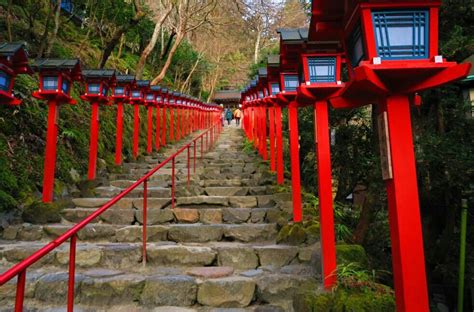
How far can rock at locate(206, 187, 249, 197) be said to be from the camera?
6.54 meters

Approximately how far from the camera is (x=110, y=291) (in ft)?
11.5

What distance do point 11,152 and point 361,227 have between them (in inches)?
241

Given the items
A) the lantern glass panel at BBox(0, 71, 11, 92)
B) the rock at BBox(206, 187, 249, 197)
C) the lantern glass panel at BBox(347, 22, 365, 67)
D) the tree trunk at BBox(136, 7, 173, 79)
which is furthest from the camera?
the tree trunk at BBox(136, 7, 173, 79)

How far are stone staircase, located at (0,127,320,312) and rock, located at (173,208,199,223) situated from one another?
0.02 metres

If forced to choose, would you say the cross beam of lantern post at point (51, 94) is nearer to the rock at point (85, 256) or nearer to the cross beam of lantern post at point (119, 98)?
the rock at point (85, 256)

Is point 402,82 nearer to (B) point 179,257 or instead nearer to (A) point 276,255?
(A) point 276,255

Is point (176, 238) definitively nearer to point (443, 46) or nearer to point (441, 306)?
point (443, 46)

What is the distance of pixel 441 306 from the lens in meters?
6.93

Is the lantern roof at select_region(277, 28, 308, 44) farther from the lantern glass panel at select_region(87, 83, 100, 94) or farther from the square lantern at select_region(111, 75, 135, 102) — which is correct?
the square lantern at select_region(111, 75, 135, 102)

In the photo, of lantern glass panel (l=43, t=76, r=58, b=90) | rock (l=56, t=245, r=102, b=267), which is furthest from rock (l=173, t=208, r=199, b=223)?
lantern glass panel (l=43, t=76, r=58, b=90)

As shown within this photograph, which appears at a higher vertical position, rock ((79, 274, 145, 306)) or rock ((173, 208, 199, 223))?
rock ((173, 208, 199, 223))

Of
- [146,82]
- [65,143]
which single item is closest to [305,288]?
[65,143]

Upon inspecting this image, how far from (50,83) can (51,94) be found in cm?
19

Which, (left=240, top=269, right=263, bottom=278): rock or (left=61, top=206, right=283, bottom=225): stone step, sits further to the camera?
(left=61, top=206, right=283, bottom=225): stone step
